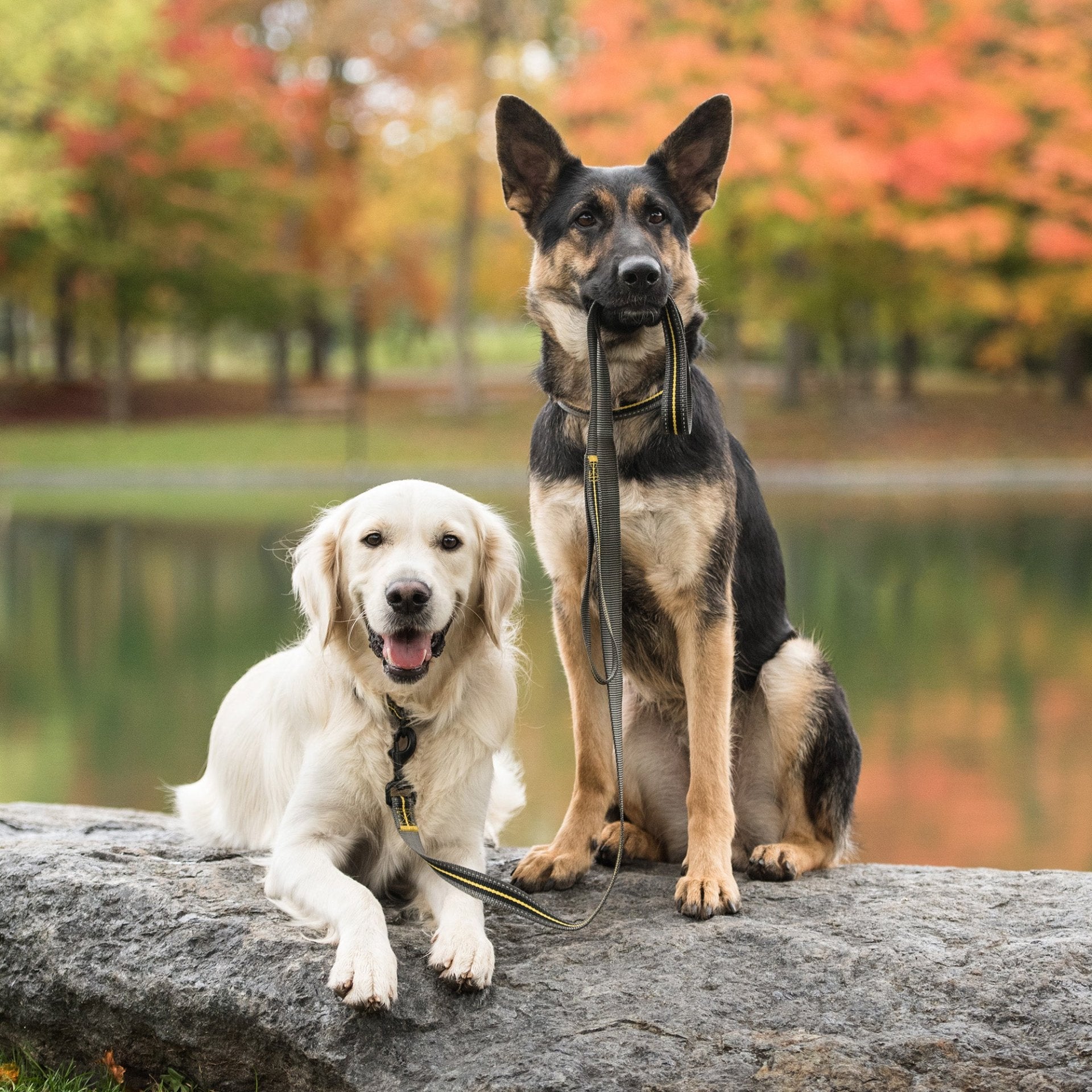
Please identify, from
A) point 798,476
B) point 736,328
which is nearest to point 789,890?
point 798,476

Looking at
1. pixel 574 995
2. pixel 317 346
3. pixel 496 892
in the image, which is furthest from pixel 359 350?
pixel 574 995

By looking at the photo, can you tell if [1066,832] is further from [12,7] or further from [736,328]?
[12,7]

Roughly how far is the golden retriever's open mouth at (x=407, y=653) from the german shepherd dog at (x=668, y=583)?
1.84 feet

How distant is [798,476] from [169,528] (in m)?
9.69

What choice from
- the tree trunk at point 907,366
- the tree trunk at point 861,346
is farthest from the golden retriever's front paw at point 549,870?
the tree trunk at point 907,366

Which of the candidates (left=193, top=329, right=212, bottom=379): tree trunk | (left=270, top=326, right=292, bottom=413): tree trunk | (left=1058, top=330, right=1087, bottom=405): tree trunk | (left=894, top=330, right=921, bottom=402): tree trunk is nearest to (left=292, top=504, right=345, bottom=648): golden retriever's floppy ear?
(left=894, top=330, right=921, bottom=402): tree trunk

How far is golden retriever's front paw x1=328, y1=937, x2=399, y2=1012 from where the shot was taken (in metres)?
2.98

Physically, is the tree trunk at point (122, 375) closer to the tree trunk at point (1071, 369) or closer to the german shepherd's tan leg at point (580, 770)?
the tree trunk at point (1071, 369)

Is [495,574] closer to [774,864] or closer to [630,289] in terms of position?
[630,289]

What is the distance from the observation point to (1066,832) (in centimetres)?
645

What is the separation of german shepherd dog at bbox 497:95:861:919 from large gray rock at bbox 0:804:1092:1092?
11.9 inches

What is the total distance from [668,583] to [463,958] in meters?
1.15

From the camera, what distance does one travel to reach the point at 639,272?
11.6 feet

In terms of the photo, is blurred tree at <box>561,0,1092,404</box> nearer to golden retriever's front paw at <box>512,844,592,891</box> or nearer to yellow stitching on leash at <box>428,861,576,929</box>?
golden retriever's front paw at <box>512,844,592,891</box>
